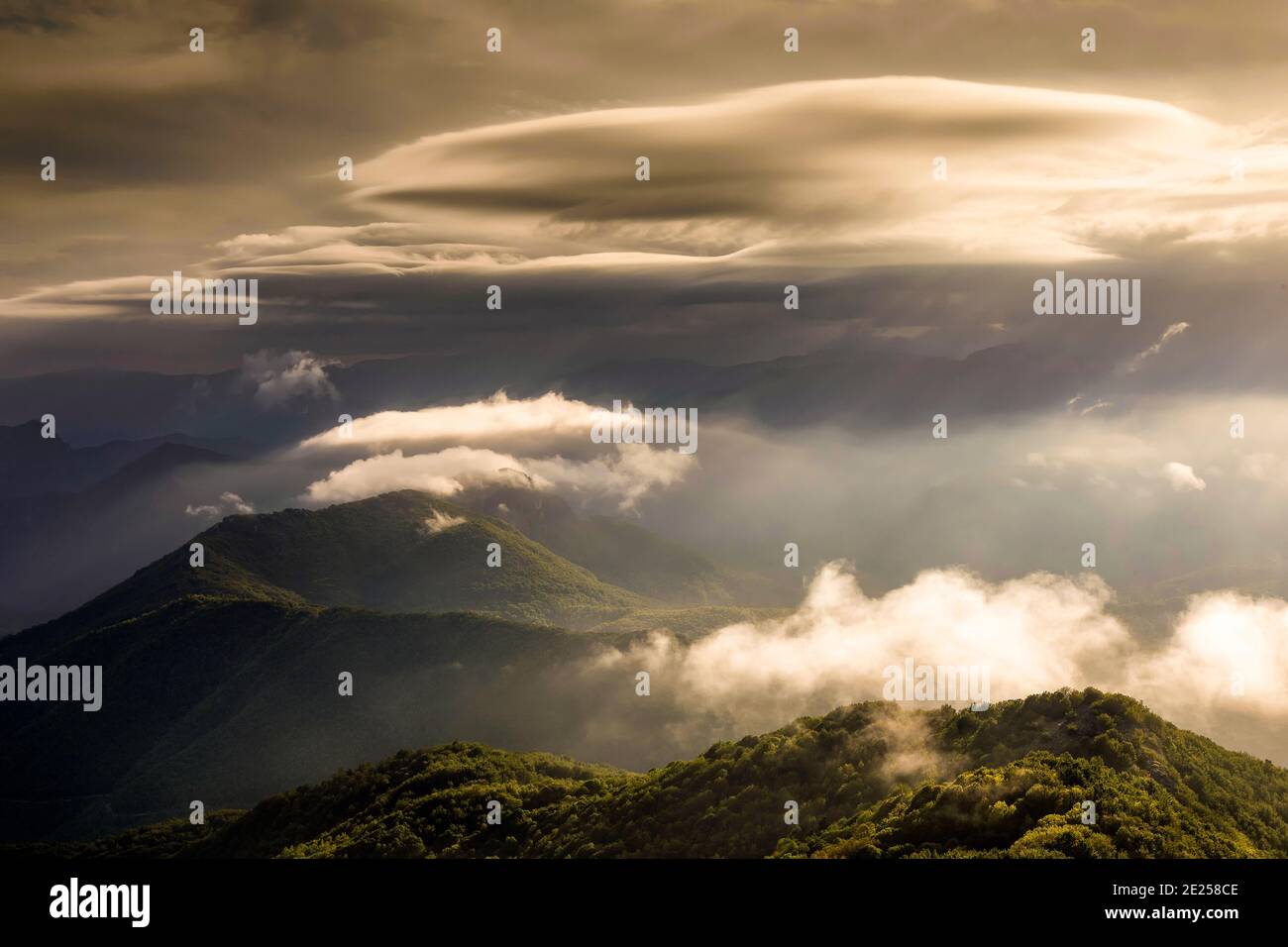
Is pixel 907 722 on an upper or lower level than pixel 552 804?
upper

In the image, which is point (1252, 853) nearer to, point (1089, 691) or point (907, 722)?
point (1089, 691)

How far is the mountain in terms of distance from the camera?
6412 cm

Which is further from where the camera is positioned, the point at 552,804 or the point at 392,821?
the point at 392,821

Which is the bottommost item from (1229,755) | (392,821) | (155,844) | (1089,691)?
(155,844)

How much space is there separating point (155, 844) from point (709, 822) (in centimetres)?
13862

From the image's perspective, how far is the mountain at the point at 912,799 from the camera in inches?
2525

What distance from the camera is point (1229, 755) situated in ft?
290

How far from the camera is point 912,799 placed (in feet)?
237
